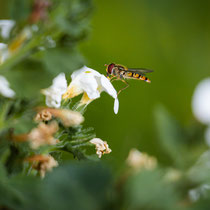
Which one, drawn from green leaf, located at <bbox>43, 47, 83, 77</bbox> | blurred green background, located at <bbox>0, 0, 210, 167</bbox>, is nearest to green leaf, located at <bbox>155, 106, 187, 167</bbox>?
blurred green background, located at <bbox>0, 0, 210, 167</bbox>

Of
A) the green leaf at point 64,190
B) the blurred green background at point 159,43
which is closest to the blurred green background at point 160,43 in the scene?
the blurred green background at point 159,43

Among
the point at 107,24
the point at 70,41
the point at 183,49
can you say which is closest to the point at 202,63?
the point at 183,49

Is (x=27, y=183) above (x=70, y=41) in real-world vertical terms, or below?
below

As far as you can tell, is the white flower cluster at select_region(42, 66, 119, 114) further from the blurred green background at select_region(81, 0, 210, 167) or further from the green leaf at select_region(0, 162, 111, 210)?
the blurred green background at select_region(81, 0, 210, 167)

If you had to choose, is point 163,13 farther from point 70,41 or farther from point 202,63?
point 70,41

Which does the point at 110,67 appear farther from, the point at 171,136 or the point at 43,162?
the point at 171,136
